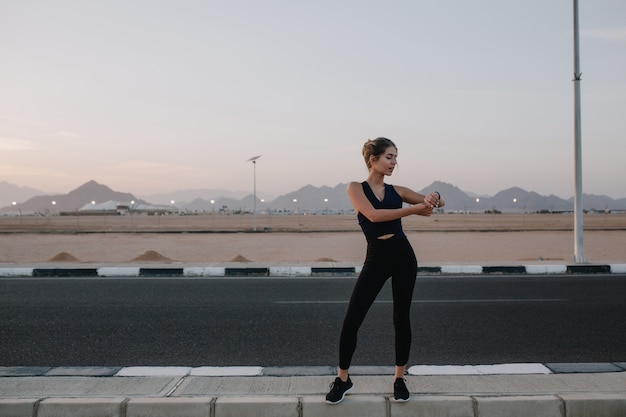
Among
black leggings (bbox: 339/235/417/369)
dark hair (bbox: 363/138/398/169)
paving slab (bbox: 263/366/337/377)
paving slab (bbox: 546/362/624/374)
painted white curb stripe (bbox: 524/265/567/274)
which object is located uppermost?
dark hair (bbox: 363/138/398/169)

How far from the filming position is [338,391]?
3383 millimetres

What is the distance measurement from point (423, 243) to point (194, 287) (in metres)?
16.3

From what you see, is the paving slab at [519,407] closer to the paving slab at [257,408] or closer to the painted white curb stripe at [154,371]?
the paving slab at [257,408]

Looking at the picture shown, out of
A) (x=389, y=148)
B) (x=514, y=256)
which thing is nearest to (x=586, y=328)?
(x=389, y=148)

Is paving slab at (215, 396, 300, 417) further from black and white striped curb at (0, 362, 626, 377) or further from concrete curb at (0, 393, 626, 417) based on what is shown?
black and white striped curb at (0, 362, 626, 377)

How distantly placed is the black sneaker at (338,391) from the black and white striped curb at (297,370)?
0.61 m

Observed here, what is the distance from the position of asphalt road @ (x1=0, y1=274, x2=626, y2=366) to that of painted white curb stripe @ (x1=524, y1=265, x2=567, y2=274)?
4.94ft

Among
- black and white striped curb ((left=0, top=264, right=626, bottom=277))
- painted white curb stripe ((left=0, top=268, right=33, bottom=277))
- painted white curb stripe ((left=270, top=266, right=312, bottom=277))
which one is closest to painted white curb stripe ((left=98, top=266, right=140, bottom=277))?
black and white striped curb ((left=0, top=264, right=626, bottom=277))

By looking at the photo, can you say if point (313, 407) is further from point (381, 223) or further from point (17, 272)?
point (17, 272)

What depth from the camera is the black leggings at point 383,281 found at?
338cm

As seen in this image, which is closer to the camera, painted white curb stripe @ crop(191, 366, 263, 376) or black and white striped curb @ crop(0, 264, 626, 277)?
painted white curb stripe @ crop(191, 366, 263, 376)

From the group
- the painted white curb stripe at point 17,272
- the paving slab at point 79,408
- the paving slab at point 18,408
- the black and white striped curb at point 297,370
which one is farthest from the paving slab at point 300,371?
the painted white curb stripe at point 17,272

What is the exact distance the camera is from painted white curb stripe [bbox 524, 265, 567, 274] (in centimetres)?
1152

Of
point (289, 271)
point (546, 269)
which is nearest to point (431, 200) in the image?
point (289, 271)
